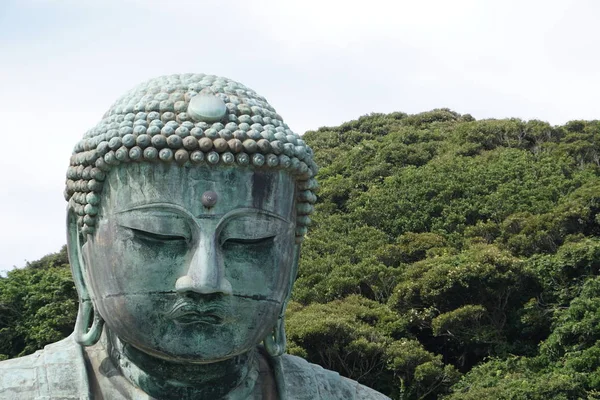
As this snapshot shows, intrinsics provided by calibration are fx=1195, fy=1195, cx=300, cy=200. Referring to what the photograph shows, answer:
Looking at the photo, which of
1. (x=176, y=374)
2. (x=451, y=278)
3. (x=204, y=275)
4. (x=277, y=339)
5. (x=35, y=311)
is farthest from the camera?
(x=451, y=278)

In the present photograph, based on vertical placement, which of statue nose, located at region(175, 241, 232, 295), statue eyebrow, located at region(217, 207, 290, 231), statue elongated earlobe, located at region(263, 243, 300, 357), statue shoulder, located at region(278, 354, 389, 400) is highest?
statue eyebrow, located at region(217, 207, 290, 231)

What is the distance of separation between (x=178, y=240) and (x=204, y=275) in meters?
0.24

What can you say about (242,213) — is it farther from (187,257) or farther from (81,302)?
(81,302)

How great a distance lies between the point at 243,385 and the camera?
6.33m

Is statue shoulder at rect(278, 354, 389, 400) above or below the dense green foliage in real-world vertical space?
above

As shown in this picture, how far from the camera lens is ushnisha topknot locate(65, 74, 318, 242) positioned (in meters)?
5.75

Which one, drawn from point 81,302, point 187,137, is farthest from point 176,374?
point 187,137

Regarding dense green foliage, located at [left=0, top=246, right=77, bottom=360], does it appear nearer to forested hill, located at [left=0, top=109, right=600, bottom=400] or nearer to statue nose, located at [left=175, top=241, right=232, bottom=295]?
forested hill, located at [left=0, top=109, right=600, bottom=400]

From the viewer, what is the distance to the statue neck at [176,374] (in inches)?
239

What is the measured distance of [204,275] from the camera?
18.4 feet

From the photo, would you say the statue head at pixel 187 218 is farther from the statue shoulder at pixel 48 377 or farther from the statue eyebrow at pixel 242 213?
the statue shoulder at pixel 48 377

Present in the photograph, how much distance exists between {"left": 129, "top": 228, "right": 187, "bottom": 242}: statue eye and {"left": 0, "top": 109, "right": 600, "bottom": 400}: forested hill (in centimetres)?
1846

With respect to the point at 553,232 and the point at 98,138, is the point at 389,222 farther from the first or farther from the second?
the point at 98,138

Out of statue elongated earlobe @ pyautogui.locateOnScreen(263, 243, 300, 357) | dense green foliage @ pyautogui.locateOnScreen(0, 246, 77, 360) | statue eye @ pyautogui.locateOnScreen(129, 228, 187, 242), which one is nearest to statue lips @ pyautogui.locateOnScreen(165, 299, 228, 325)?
statue eye @ pyautogui.locateOnScreen(129, 228, 187, 242)
